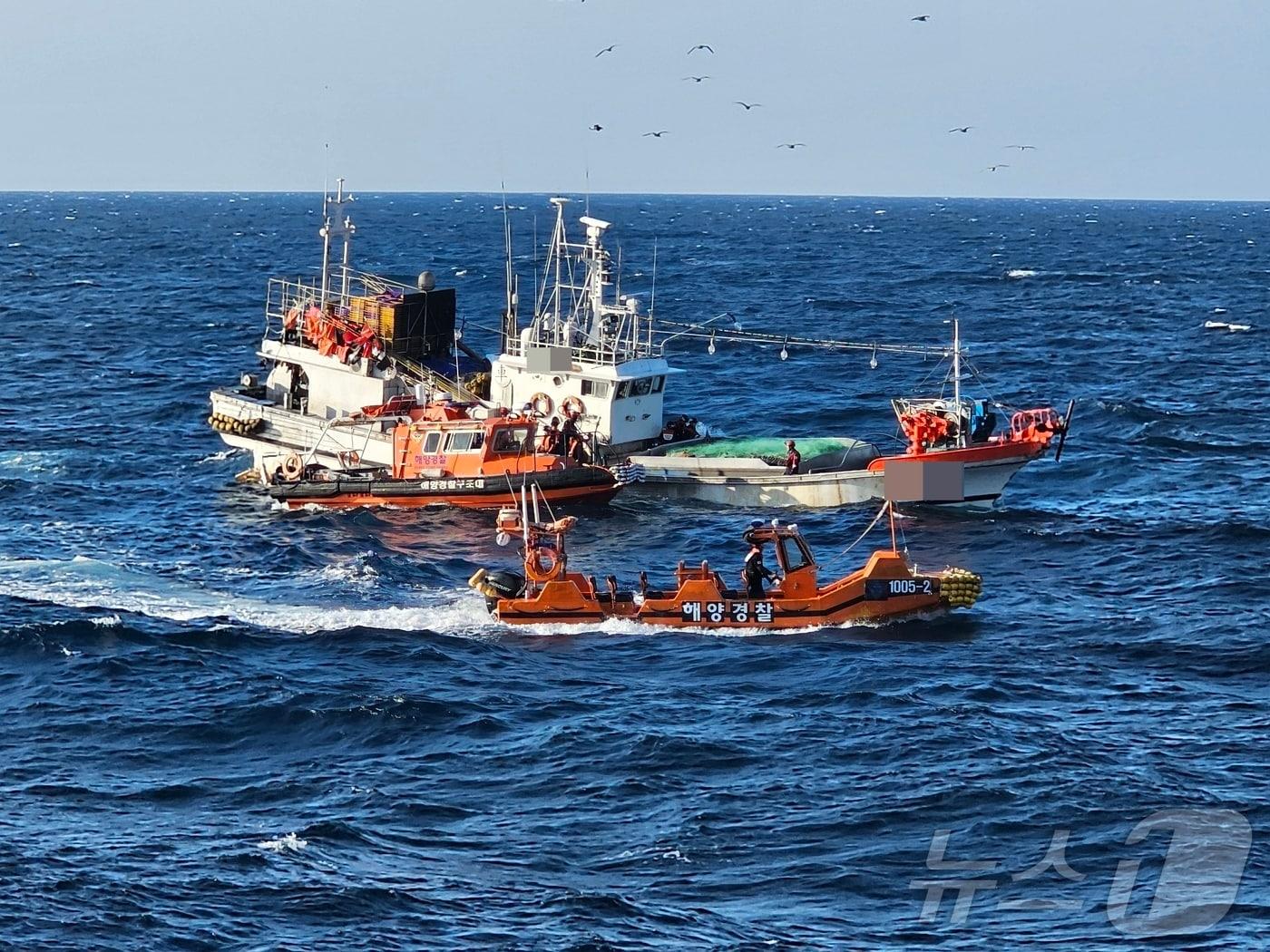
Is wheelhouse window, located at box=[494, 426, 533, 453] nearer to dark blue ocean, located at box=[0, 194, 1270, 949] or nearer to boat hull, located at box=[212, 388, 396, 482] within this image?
dark blue ocean, located at box=[0, 194, 1270, 949]

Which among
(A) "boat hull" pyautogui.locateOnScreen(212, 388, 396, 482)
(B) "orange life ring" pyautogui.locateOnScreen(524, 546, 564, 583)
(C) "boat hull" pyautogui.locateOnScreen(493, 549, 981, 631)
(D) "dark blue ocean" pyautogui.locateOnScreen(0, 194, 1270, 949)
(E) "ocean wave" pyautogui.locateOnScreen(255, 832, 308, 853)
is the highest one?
(A) "boat hull" pyautogui.locateOnScreen(212, 388, 396, 482)

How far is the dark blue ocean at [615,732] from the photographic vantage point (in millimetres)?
26516

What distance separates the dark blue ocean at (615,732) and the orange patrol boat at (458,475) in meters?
0.98

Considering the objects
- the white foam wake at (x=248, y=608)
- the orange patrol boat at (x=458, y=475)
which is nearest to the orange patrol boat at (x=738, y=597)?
the white foam wake at (x=248, y=608)

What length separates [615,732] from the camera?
3372 centimetres

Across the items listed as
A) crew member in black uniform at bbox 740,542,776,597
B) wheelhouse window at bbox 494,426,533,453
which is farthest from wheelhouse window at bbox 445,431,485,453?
crew member in black uniform at bbox 740,542,776,597

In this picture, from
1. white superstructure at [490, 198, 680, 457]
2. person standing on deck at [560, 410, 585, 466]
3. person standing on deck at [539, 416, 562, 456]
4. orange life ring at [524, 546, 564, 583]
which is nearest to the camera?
orange life ring at [524, 546, 564, 583]

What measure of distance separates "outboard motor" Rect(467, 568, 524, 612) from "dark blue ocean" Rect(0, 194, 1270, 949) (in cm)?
79

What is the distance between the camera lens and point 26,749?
32938 mm

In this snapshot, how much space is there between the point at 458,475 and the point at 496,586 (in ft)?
45.2

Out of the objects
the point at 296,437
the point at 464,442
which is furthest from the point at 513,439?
the point at 296,437

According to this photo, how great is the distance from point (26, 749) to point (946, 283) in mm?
111920

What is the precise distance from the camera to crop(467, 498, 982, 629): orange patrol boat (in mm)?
40219

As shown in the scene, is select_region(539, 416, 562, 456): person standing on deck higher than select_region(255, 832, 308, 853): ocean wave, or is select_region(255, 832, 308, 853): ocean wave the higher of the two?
select_region(539, 416, 562, 456): person standing on deck
